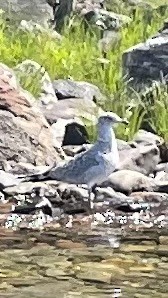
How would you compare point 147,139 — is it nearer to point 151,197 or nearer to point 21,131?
point 21,131

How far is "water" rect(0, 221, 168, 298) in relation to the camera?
15.7 ft

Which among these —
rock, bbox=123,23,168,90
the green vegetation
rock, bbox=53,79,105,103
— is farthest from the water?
rock, bbox=123,23,168,90

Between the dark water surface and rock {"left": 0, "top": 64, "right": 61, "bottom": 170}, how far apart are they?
185cm

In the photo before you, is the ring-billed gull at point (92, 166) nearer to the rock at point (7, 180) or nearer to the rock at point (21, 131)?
the rock at point (7, 180)

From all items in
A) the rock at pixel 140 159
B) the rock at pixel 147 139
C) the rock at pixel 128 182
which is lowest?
the rock at pixel 128 182

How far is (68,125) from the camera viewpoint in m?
9.09

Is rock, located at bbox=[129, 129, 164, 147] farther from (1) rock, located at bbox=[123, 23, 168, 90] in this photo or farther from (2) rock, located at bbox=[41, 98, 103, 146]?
(1) rock, located at bbox=[123, 23, 168, 90]

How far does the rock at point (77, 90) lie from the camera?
405 inches

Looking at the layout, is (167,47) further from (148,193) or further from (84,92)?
(148,193)

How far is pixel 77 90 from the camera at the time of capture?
408 inches

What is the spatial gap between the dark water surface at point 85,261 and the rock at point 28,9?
8617mm

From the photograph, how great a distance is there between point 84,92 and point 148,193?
10.5ft

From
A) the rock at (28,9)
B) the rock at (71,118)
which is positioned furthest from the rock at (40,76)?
the rock at (28,9)

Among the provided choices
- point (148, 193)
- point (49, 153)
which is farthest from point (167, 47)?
point (148, 193)
